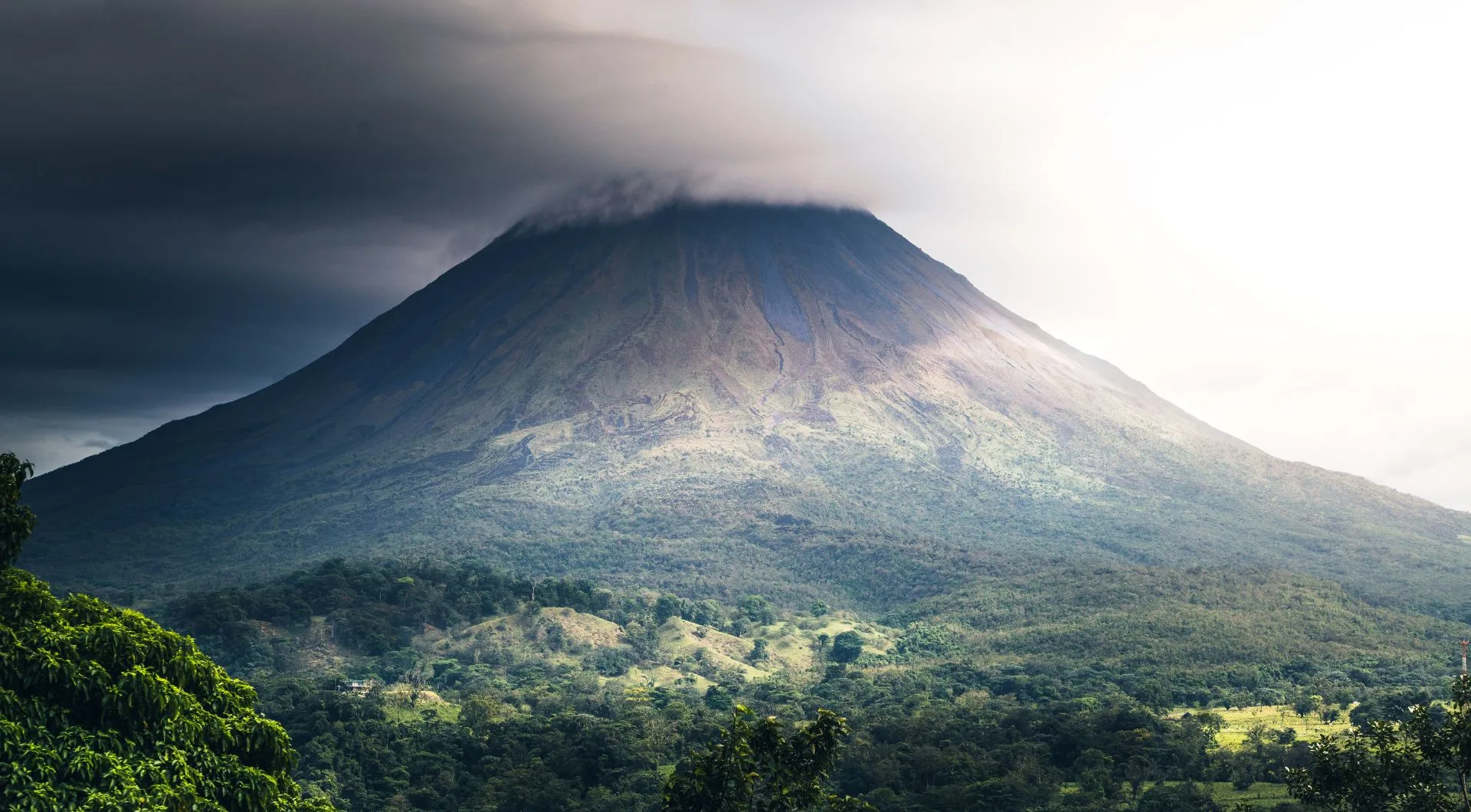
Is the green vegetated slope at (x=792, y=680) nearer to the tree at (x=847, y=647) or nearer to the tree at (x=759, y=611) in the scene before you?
the tree at (x=847, y=647)

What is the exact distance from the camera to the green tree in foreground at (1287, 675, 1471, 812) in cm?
1686

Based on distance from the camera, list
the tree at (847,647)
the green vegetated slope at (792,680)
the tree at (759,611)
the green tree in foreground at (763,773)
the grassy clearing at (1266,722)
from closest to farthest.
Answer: the green tree in foreground at (763,773) → the green vegetated slope at (792,680) → the grassy clearing at (1266,722) → the tree at (847,647) → the tree at (759,611)

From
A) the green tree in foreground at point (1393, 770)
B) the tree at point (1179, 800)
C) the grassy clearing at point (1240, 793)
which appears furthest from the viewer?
the grassy clearing at point (1240, 793)

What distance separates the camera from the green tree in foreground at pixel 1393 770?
1686 centimetres

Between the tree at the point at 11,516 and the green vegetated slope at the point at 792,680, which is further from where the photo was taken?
the green vegetated slope at the point at 792,680

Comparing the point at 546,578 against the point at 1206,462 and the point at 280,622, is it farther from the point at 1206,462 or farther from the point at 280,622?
the point at 1206,462

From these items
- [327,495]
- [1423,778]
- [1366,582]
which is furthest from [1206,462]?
[1423,778]

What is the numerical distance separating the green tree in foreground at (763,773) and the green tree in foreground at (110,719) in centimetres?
507

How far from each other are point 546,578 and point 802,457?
170 feet

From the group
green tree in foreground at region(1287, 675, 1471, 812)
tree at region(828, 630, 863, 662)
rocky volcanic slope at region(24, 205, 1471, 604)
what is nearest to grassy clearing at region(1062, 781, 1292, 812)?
green tree in foreground at region(1287, 675, 1471, 812)

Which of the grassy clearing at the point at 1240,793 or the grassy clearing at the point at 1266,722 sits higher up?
the grassy clearing at the point at 1266,722

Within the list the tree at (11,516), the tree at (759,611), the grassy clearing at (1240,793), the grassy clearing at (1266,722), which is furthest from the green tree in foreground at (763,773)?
the tree at (759,611)

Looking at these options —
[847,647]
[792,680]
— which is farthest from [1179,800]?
[847,647]

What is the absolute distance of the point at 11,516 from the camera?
15.5 metres
